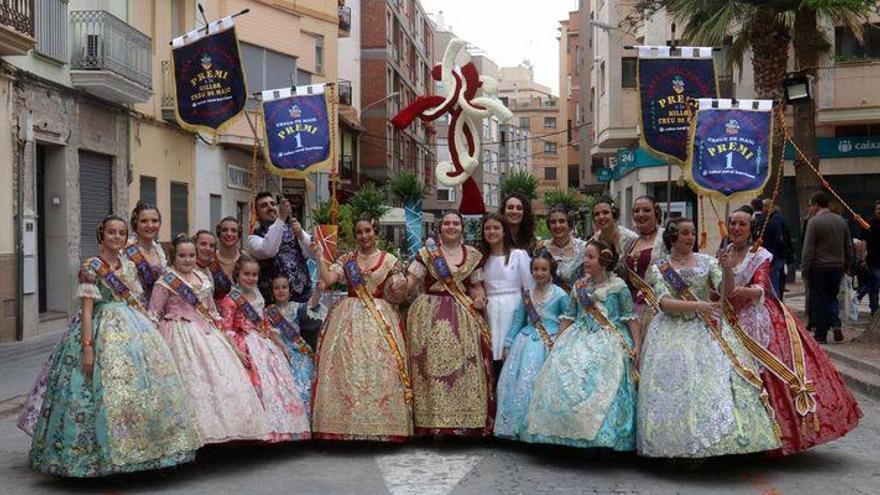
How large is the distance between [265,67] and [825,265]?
59.6ft

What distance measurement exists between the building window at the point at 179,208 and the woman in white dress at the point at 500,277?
50.6 ft

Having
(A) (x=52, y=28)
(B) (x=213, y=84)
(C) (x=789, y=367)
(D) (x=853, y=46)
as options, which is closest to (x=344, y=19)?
(D) (x=853, y=46)

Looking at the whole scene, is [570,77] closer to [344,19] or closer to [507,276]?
[344,19]

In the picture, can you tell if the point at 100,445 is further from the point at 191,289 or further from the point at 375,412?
the point at 375,412

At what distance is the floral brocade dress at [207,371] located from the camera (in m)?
6.32

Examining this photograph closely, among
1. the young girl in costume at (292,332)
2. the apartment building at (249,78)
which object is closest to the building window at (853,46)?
the apartment building at (249,78)

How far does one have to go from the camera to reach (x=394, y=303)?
Answer: 738cm

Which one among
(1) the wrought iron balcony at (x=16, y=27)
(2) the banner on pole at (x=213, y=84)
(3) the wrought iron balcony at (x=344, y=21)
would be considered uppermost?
(3) the wrought iron balcony at (x=344, y=21)

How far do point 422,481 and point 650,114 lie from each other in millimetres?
4044

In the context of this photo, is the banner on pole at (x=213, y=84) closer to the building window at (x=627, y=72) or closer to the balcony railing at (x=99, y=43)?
the balcony railing at (x=99, y=43)

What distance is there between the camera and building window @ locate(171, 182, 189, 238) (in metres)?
22.1

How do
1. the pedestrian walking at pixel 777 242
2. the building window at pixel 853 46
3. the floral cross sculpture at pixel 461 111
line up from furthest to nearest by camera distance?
the building window at pixel 853 46 < the pedestrian walking at pixel 777 242 < the floral cross sculpture at pixel 461 111

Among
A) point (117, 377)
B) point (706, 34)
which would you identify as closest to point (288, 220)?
point (117, 377)

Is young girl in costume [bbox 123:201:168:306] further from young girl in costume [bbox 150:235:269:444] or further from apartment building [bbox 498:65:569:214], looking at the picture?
apartment building [bbox 498:65:569:214]
